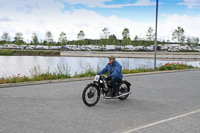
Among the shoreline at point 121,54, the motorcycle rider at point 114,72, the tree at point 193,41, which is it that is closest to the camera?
the motorcycle rider at point 114,72

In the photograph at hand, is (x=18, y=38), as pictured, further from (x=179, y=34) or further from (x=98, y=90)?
(x=98, y=90)

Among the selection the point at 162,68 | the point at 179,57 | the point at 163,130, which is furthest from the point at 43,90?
the point at 179,57

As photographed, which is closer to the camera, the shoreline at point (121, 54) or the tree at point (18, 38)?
the shoreline at point (121, 54)

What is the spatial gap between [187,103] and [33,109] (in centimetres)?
479

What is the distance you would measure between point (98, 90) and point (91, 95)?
0.31 metres

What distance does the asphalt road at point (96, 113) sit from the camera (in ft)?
16.1

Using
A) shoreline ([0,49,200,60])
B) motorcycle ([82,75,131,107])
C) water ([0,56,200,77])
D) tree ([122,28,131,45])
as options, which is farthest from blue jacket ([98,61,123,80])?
tree ([122,28,131,45])

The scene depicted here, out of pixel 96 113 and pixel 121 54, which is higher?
pixel 96 113

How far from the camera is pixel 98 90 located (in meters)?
7.14

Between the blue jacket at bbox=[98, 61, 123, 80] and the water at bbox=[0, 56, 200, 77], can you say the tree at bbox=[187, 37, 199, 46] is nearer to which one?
the water at bbox=[0, 56, 200, 77]

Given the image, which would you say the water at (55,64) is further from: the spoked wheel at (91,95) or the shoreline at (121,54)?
the shoreline at (121,54)

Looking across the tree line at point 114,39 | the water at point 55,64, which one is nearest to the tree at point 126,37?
the tree line at point 114,39

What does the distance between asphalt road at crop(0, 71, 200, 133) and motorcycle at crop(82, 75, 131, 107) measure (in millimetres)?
223

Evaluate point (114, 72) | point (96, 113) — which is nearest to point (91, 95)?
Answer: point (96, 113)
